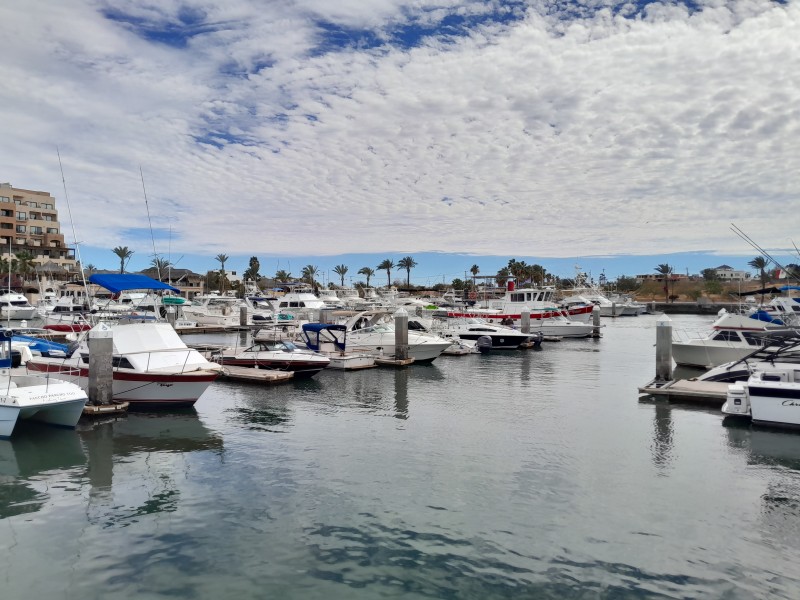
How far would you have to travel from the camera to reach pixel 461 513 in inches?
425

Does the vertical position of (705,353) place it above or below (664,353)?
below

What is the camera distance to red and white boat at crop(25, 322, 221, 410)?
780 inches

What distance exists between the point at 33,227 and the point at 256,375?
87.3 metres

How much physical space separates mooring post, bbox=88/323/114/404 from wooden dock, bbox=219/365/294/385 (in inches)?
270

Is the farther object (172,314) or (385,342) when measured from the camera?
(172,314)

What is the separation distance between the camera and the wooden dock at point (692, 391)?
69.2ft

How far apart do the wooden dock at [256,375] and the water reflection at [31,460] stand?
917 cm

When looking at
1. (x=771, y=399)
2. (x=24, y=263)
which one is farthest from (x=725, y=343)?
(x=24, y=263)

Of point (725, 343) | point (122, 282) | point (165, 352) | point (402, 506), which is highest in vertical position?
point (122, 282)

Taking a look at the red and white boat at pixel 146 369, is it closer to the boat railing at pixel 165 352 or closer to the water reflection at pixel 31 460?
the boat railing at pixel 165 352

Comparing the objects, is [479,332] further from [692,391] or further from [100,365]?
[100,365]

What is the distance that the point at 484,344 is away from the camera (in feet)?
134

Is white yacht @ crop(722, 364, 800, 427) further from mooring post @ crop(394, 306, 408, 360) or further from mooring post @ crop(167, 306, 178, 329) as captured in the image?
mooring post @ crop(167, 306, 178, 329)

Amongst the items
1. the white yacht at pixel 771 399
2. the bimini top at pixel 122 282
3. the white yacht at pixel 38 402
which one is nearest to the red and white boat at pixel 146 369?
the bimini top at pixel 122 282
